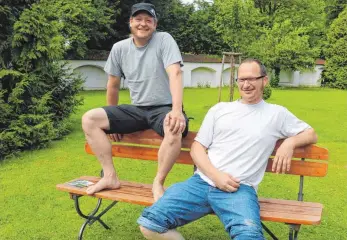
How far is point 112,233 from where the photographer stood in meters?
4.46

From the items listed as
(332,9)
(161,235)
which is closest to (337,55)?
(332,9)

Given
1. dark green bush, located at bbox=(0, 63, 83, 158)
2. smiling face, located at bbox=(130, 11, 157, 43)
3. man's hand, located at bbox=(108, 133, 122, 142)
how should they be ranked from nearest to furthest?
smiling face, located at bbox=(130, 11, 157, 43)
man's hand, located at bbox=(108, 133, 122, 142)
dark green bush, located at bbox=(0, 63, 83, 158)

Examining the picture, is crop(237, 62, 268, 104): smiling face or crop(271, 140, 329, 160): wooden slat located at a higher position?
crop(237, 62, 268, 104): smiling face

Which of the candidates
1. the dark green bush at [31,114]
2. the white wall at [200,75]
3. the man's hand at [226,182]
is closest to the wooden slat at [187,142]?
the man's hand at [226,182]

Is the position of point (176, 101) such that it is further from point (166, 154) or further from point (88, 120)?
point (88, 120)

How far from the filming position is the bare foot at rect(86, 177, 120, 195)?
3.82 metres

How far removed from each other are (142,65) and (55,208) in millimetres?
2111

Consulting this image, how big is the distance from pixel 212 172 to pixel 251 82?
73 cm

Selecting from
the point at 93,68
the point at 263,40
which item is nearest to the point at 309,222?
the point at 93,68

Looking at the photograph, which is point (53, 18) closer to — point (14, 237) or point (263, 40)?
point (14, 237)

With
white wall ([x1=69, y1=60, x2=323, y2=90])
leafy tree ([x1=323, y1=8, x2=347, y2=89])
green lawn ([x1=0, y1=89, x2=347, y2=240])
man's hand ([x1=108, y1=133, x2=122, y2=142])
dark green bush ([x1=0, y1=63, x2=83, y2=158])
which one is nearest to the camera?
man's hand ([x1=108, y1=133, x2=122, y2=142])

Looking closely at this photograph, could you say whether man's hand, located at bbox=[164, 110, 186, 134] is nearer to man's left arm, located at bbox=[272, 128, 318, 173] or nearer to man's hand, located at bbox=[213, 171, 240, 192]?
man's hand, located at bbox=[213, 171, 240, 192]

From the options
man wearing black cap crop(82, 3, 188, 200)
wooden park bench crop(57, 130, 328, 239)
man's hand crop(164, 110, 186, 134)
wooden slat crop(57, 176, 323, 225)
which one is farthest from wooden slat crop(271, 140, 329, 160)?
man wearing black cap crop(82, 3, 188, 200)

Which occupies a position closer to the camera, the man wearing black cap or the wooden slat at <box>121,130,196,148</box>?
the man wearing black cap
